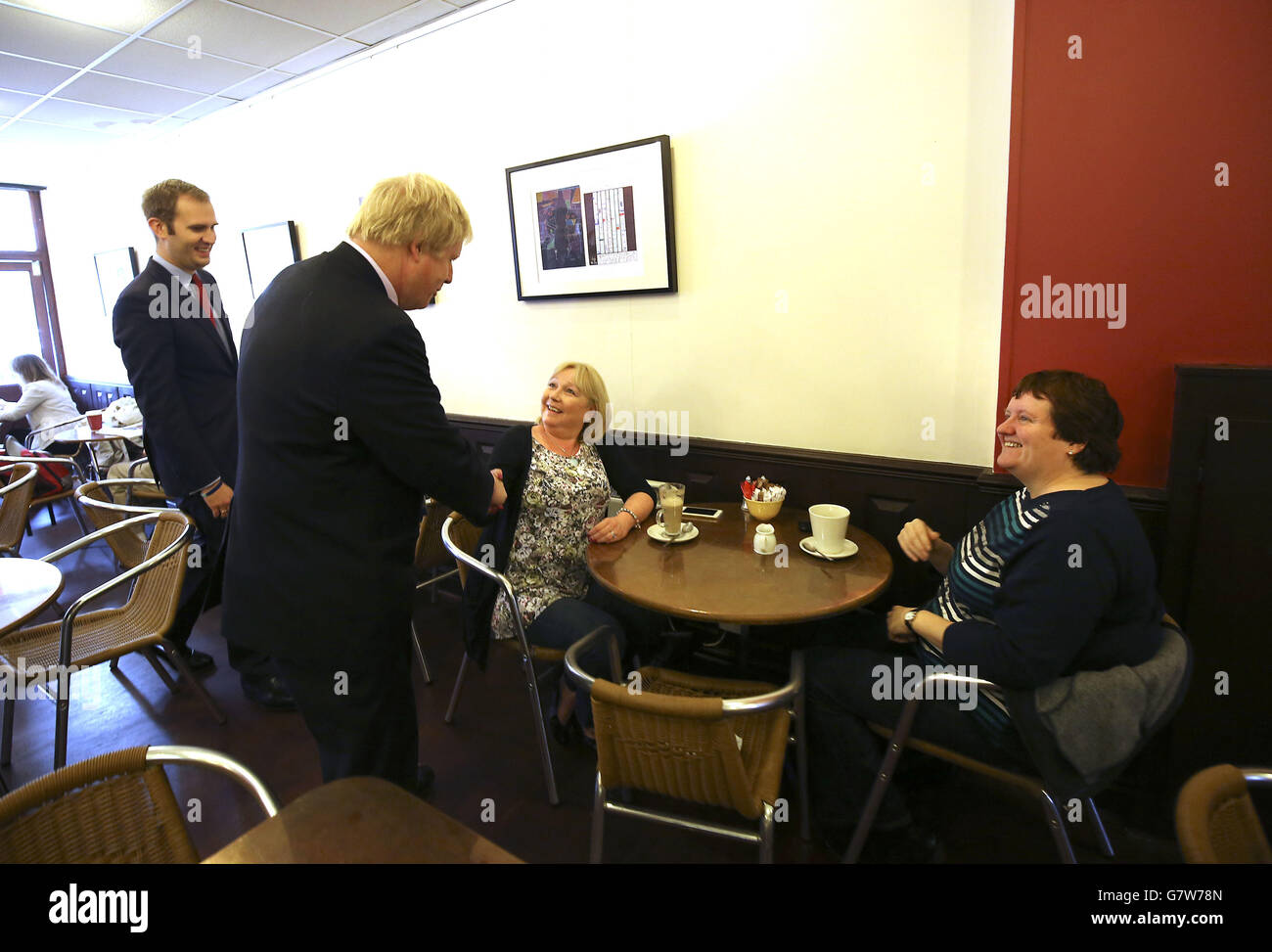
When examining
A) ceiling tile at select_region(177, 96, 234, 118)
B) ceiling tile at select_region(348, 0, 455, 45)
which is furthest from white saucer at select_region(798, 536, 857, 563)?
ceiling tile at select_region(177, 96, 234, 118)

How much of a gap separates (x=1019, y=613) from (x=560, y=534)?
1.30 meters

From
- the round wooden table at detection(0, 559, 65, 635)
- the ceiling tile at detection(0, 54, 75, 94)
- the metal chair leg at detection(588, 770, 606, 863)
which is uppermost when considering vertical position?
the ceiling tile at detection(0, 54, 75, 94)

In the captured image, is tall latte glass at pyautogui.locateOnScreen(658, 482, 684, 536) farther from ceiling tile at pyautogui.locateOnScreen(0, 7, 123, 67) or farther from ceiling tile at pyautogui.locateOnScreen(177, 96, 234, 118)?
ceiling tile at pyautogui.locateOnScreen(177, 96, 234, 118)

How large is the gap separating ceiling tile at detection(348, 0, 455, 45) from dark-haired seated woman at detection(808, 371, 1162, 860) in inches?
115

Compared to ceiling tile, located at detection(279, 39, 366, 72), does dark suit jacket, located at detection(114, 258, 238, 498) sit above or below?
below

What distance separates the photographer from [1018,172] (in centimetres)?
175

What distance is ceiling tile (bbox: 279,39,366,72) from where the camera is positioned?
10.7ft

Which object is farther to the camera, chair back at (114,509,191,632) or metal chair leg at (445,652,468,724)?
metal chair leg at (445,652,468,724)

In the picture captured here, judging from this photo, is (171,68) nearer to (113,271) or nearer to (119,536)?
(119,536)

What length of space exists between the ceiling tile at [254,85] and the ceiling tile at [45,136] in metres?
1.73

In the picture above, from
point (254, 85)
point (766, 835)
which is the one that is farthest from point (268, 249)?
point (766, 835)

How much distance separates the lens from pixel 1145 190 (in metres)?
1.62
